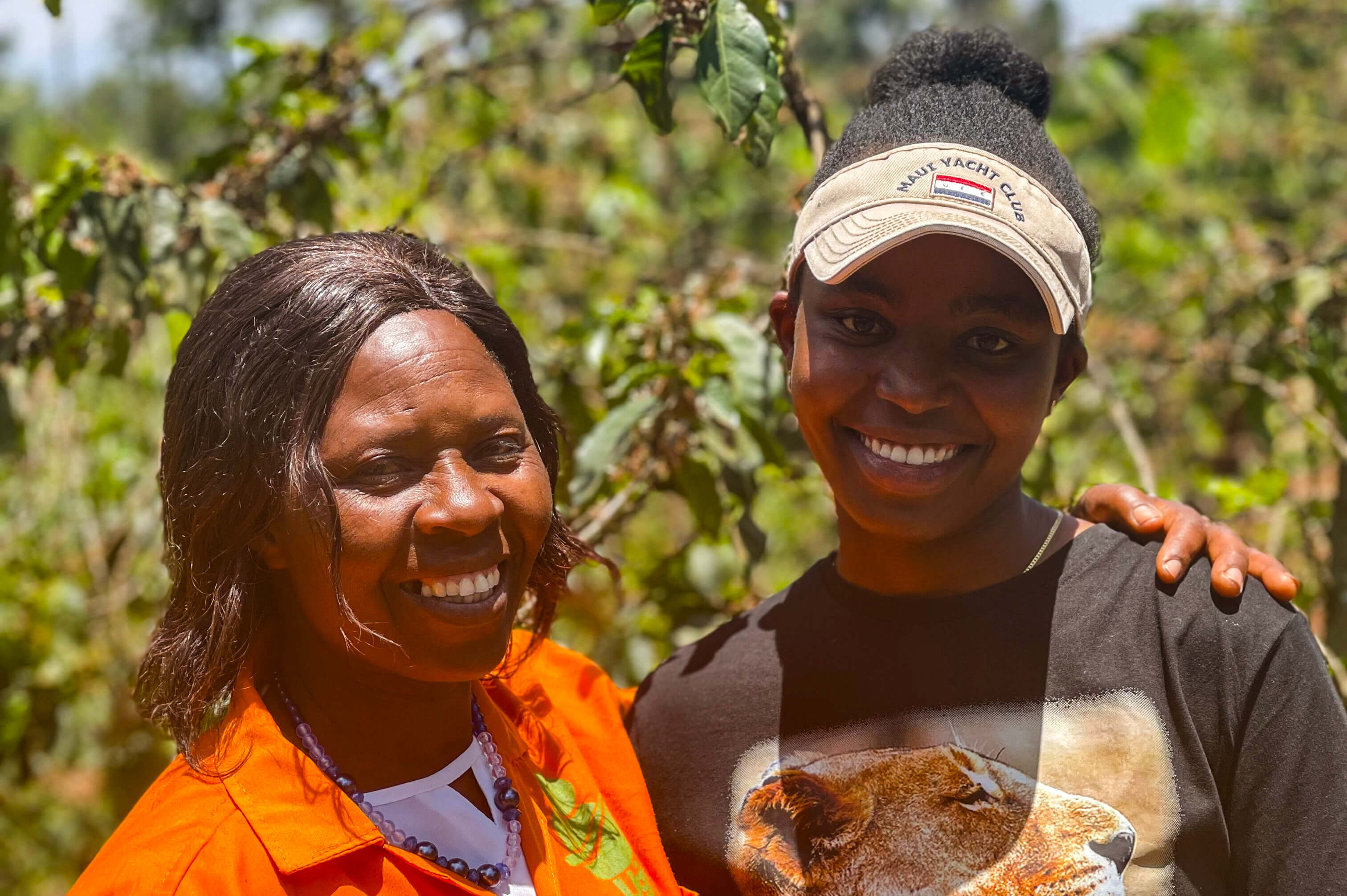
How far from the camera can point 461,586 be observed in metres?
1.54

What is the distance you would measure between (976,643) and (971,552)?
13cm

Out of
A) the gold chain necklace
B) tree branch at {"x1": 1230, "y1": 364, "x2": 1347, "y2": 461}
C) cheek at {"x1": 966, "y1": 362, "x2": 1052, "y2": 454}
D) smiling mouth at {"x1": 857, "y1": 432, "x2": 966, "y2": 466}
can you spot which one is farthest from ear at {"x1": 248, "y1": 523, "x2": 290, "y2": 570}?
tree branch at {"x1": 1230, "y1": 364, "x2": 1347, "y2": 461}

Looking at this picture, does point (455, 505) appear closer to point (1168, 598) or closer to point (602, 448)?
point (1168, 598)

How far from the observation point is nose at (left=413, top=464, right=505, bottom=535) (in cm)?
150

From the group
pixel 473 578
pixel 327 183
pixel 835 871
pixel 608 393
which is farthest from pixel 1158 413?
pixel 473 578

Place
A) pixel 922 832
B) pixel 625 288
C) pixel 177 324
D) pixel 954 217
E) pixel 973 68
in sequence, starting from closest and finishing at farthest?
pixel 954 217, pixel 922 832, pixel 973 68, pixel 177 324, pixel 625 288

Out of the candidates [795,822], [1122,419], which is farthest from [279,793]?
[1122,419]

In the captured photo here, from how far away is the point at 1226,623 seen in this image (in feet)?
5.29

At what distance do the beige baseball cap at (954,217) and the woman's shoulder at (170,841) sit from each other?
100cm

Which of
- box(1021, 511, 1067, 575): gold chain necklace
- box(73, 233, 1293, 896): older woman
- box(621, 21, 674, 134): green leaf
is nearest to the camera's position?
box(73, 233, 1293, 896): older woman

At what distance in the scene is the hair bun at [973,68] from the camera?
1.90 metres

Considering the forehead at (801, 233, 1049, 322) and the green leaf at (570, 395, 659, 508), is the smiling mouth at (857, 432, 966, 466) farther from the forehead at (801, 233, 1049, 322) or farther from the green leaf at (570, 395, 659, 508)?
the green leaf at (570, 395, 659, 508)

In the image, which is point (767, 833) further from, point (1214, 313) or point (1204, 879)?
point (1214, 313)

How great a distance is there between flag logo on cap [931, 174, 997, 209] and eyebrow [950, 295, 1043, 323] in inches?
4.7
